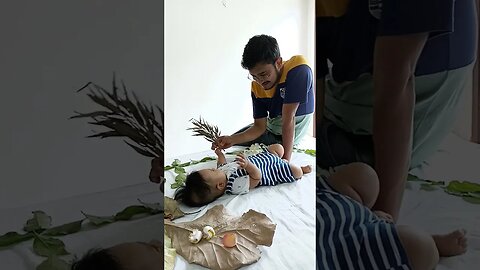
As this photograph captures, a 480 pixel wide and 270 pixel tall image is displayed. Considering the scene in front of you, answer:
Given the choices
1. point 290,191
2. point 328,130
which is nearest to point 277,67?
point 290,191

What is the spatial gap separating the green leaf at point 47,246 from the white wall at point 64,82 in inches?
2.0

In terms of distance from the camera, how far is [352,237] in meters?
0.64

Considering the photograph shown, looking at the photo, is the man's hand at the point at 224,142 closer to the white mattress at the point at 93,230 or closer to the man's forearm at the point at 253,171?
the man's forearm at the point at 253,171

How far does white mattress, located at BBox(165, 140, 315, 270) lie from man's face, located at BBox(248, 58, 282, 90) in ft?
0.82

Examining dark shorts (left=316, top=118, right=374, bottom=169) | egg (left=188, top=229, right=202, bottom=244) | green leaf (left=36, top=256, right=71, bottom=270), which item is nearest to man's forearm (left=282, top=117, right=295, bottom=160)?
egg (left=188, top=229, right=202, bottom=244)

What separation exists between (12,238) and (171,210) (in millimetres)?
895

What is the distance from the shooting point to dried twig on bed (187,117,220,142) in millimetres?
1731

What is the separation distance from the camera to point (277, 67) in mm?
1634

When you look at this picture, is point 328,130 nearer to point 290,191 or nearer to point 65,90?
point 65,90

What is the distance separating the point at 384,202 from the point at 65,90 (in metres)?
0.40

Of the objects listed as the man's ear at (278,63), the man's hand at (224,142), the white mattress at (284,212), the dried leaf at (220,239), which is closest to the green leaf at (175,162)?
the white mattress at (284,212)

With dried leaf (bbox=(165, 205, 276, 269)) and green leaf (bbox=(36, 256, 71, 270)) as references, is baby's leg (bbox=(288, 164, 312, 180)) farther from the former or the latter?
green leaf (bbox=(36, 256, 71, 270))

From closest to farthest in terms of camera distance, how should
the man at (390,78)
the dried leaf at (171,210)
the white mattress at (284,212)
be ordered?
the man at (390,78), the white mattress at (284,212), the dried leaf at (171,210)

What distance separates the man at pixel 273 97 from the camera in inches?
62.4
